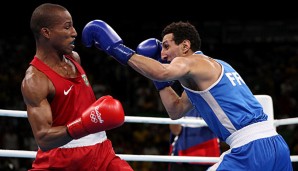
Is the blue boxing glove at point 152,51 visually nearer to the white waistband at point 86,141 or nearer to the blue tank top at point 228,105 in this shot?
the blue tank top at point 228,105

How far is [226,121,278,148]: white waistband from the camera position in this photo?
255 centimetres

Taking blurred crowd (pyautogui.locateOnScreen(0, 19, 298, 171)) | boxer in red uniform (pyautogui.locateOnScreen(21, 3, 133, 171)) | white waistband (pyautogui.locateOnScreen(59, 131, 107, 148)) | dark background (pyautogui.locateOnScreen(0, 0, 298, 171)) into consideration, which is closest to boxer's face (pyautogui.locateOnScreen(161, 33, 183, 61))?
boxer in red uniform (pyautogui.locateOnScreen(21, 3, 133, 171))

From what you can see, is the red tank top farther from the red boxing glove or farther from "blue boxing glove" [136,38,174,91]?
"blue boxing glove" [136,38,174,91]

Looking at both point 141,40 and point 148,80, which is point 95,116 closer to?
point 148,80

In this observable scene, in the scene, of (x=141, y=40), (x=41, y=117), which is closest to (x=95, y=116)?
(x=41, y=117)

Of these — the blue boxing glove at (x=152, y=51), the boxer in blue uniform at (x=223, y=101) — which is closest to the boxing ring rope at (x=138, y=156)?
the blue boxing glove at (x=152, y=51)

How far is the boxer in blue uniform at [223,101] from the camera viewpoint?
98.9 inches

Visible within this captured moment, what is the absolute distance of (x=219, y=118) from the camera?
8.53 ft

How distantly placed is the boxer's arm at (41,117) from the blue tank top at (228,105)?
73cm

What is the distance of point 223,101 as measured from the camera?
2.57 m

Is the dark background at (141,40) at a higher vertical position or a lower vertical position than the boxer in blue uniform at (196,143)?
lower

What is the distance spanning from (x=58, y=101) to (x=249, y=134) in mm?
942

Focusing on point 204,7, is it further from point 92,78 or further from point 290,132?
point 290,132

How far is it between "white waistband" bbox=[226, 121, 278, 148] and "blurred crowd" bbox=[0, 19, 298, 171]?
3.75 meters
